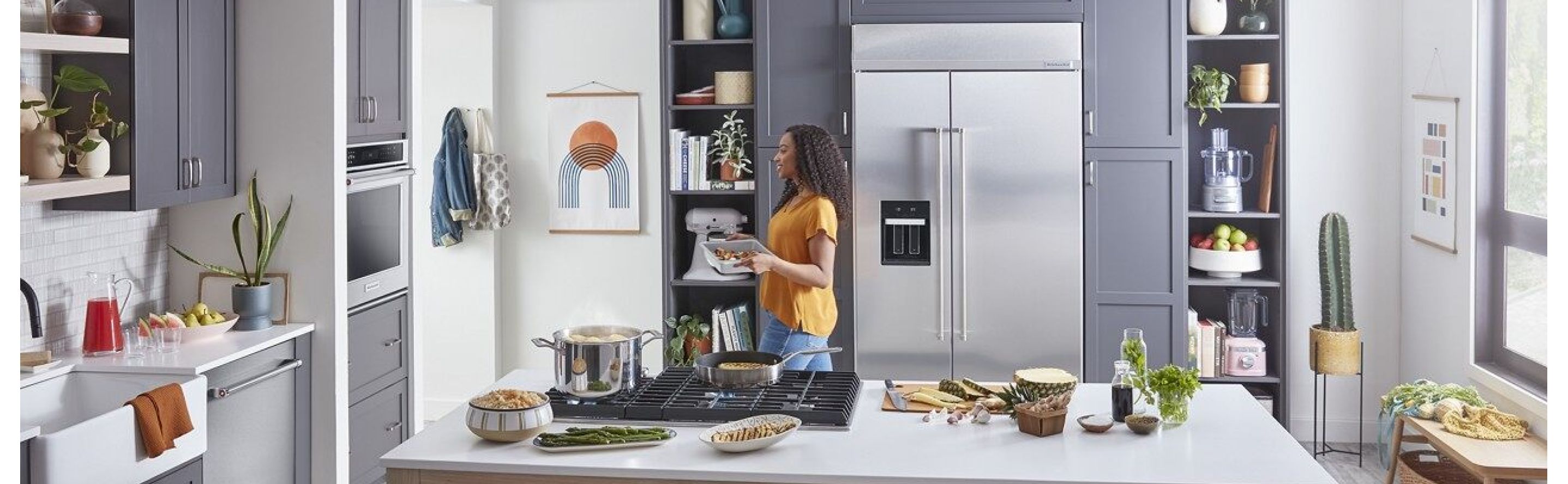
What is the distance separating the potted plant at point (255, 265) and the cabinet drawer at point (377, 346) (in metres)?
0.35

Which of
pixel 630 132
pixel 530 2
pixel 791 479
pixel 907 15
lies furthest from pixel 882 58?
pixel 791 479

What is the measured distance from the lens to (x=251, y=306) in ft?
14.7

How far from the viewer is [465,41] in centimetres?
646

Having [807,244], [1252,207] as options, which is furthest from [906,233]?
[1252,207]

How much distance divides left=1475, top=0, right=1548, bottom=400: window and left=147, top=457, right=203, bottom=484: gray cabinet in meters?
4.24

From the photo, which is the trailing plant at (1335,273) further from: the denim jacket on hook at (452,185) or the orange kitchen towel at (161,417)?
the orange kitchen towel at (161,417)

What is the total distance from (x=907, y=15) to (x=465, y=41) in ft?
7.32

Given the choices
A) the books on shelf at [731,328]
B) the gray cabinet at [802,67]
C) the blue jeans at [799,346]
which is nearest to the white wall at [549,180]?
the books on shelf at [731,328]

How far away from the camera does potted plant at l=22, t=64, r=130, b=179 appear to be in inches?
142

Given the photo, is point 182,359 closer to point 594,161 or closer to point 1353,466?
point 594,161

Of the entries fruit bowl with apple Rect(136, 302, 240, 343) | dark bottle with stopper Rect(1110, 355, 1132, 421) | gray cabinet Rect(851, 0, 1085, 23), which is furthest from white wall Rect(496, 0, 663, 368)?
dark bottle with stopper Rect(1110, 355, 1132, 421)

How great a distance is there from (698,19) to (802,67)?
513 mm

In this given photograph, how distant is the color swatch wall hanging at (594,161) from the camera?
21.2 feet

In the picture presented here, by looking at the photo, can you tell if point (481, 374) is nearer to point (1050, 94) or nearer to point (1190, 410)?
point (1050, 94)
